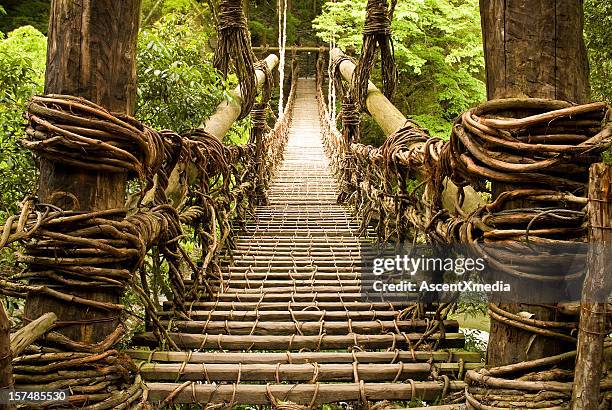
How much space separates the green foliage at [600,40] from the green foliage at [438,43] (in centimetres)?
316

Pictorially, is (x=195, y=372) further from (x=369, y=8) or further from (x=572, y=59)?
(x=369, y=8)

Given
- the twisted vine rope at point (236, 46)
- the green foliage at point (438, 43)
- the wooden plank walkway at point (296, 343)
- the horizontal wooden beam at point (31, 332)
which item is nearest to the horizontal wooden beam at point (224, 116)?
the twisted vine rope at point (236, 46)

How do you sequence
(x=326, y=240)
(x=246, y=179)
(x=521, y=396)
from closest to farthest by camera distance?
(x=521, y=396) → (x=326, y=240) → (x=246, y=179)

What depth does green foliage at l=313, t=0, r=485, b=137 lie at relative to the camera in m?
7.79

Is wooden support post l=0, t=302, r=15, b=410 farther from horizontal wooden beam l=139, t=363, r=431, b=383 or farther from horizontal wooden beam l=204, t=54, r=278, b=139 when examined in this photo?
horizontal wooden beam l=204, t=54, r=278, b=139

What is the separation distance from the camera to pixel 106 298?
46.2 inches

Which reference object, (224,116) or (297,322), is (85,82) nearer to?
(297,322)

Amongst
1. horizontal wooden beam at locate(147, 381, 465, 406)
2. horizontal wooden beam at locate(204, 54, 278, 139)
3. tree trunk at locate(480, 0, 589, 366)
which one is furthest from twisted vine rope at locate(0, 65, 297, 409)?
horizontal wooden beam at locate(204, 54, 278, 139)

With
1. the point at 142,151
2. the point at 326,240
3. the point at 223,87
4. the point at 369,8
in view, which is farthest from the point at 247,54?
the point at 142,151

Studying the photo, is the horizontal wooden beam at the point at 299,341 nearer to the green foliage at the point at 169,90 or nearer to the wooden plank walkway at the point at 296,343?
the wooden plank walkway at the point at 296,343

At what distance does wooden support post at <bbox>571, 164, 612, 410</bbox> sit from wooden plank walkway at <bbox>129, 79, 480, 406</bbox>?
486 millimetres

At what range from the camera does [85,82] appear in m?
1.17

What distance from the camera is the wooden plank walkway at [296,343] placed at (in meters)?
1.32

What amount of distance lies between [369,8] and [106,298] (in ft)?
10.3
